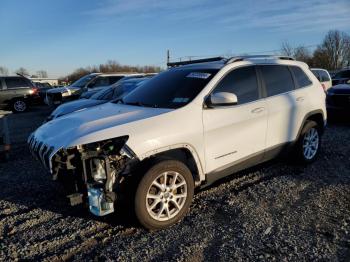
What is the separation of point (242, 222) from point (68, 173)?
1.99m

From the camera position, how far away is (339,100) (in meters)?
10.4

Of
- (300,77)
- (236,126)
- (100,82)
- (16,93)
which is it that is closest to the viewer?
(236,126)

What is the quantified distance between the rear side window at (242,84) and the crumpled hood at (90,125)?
0.97 meters

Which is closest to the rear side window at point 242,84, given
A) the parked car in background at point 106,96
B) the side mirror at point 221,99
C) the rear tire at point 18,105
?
the side mirror at point 221,99

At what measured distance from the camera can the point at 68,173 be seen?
13.1 ft

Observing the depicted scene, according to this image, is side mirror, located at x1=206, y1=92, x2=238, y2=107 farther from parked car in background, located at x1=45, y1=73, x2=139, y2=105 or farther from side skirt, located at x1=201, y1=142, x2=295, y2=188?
parked car in background, located at x1=45, y1=73, x2=139, y2=105

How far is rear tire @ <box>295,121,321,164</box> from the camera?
601 cm

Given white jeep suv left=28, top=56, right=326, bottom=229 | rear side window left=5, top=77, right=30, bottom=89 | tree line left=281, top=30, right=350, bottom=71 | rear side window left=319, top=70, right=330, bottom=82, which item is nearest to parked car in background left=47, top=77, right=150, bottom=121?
white jeep suv left=28, top=56, right=326, bottom=229

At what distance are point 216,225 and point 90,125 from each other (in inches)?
69.9

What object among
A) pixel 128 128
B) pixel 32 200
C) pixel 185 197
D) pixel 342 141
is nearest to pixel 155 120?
pixel 128 128

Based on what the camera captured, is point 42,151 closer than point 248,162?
Yes

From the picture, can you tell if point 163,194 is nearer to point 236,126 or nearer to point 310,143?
point 236,126

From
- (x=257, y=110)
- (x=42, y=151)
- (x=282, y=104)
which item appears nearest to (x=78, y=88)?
(x=282, y=104)

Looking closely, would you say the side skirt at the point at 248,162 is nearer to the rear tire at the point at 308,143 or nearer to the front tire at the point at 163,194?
the rear tire at the point at 308,143
